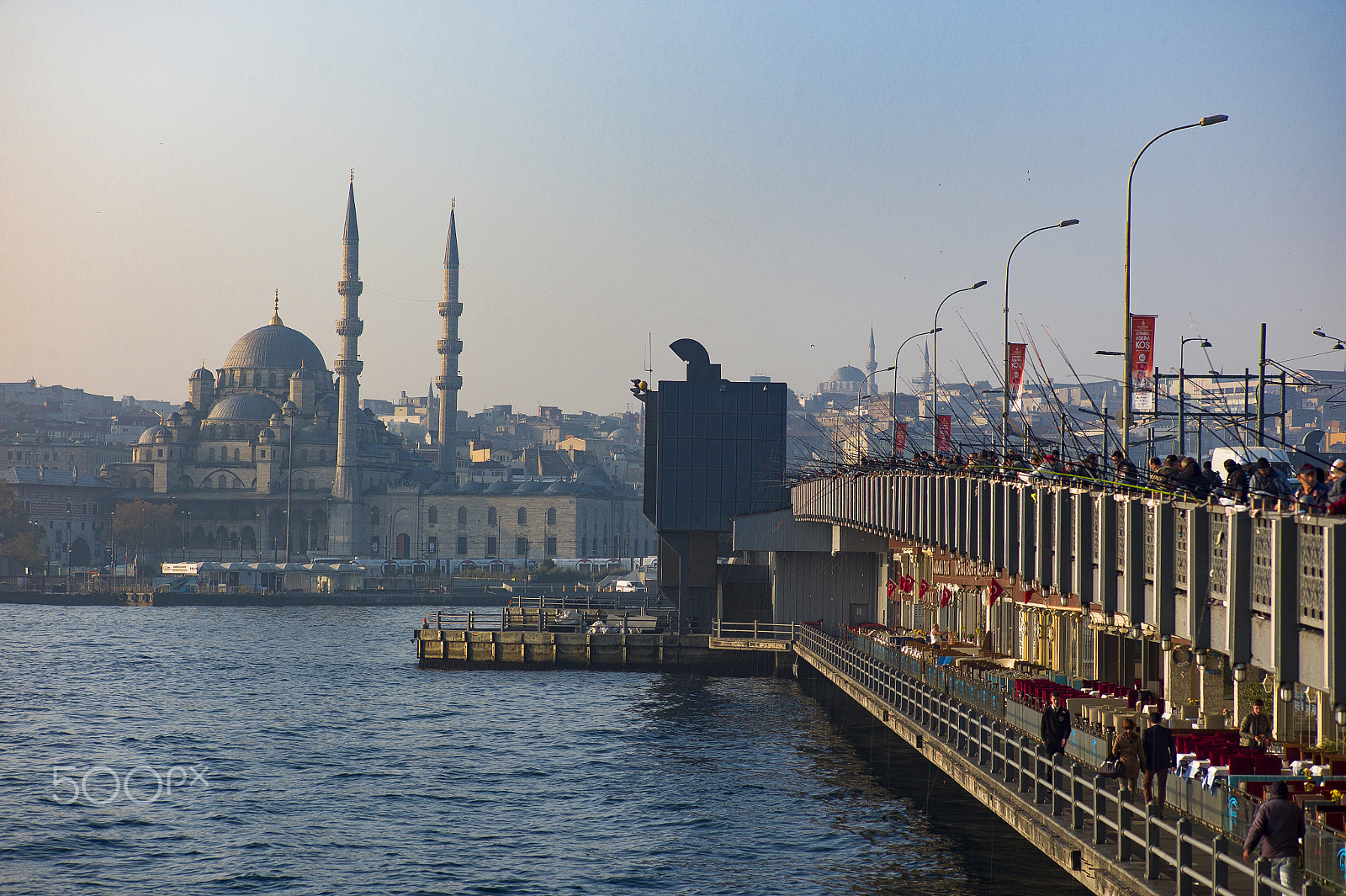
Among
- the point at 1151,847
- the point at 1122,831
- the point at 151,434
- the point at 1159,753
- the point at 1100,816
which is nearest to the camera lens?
the point at 1151,847

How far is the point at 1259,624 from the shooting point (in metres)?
13.0

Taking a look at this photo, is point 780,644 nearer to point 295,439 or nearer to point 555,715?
point 555,715

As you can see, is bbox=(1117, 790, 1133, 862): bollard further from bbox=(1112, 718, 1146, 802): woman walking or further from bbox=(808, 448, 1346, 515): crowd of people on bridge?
bbox=(808, 448, 1346, 515): crowd of people on bridge

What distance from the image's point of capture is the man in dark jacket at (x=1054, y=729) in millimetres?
17656

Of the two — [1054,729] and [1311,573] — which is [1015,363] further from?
[1311,573]

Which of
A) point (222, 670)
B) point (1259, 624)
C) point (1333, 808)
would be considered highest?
point (1259, 624)

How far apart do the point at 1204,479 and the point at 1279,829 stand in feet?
11.9

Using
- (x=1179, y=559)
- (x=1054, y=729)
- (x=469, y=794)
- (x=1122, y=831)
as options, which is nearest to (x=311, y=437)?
(x=469, y=794)

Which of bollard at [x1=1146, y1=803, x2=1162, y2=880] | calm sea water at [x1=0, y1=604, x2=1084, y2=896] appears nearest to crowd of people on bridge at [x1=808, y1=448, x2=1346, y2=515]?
bollard at [x1=1146, y1=803, x2=1162, y2=880]

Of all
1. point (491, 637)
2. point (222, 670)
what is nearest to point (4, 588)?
point (222, 670)

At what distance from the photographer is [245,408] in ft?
460

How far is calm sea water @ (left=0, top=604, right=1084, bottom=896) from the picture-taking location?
2269cm

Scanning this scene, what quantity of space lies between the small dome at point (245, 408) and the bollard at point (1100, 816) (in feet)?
433

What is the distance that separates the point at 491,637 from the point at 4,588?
6745 cm
